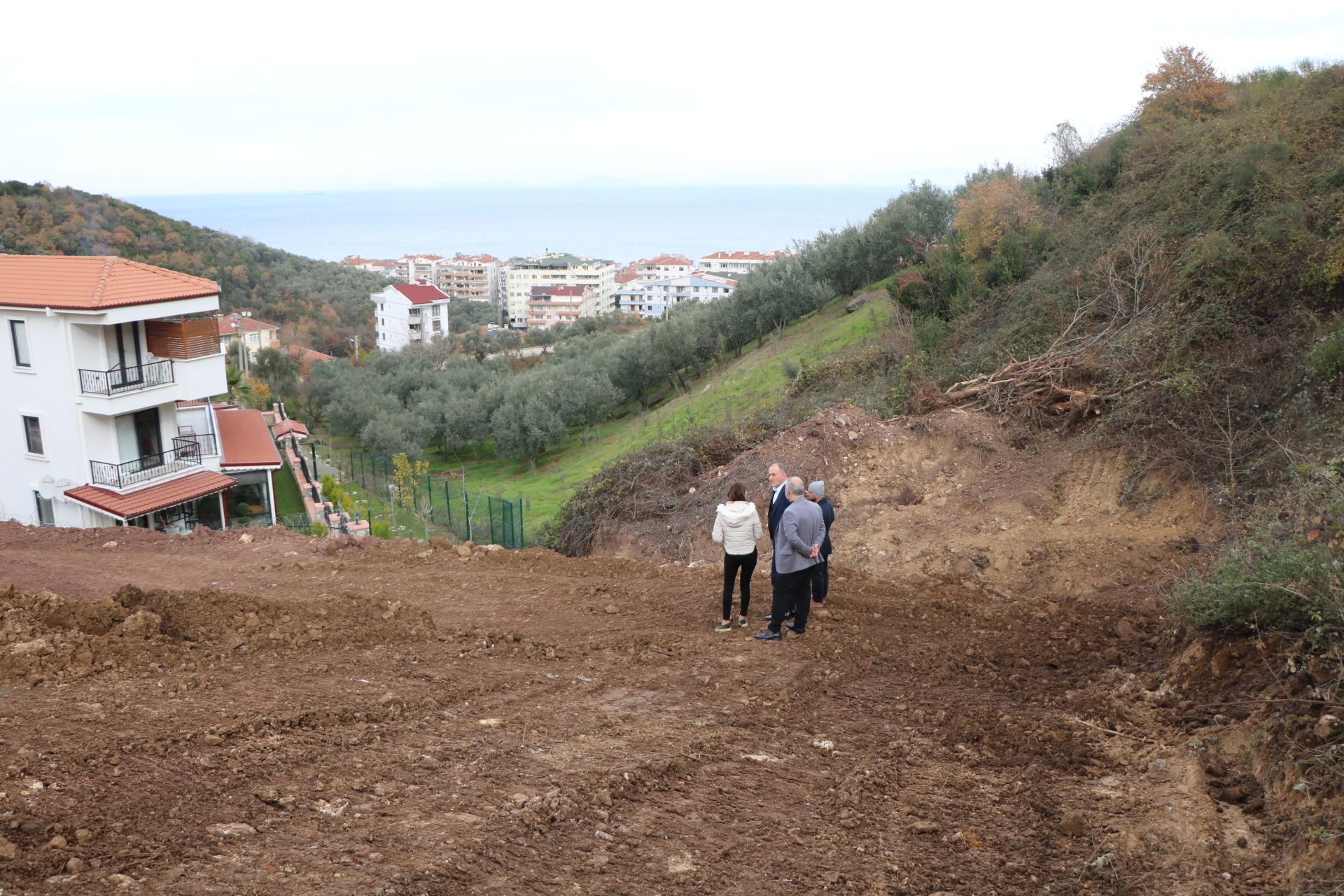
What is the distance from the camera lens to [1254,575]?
5633mm

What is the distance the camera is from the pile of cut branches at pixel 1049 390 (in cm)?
1253

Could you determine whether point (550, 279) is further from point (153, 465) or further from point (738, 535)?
point (738, 535)

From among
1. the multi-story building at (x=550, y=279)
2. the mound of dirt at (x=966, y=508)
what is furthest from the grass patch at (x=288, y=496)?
the multi-story building at (x=550, y=279)

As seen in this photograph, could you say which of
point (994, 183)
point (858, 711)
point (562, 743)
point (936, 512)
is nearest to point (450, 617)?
point (562, 743)

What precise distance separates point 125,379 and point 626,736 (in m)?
19.6

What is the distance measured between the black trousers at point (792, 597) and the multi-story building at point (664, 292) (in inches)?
4953

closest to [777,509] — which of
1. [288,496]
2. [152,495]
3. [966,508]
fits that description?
[966,508]

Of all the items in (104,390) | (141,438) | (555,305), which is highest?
(104,390)

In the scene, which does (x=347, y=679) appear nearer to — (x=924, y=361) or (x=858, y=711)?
(x=858, y=711)

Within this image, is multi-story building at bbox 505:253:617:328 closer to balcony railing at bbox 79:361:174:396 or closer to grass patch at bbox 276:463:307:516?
grass patch at bbox 276:463:307:516

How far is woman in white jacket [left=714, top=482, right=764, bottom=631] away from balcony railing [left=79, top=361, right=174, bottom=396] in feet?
58.5

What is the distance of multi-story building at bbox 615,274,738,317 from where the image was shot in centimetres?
13700

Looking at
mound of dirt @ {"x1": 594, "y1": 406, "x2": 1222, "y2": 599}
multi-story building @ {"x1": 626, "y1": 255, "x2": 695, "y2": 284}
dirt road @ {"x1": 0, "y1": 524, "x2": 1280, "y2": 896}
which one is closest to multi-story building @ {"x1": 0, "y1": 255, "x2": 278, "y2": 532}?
mound of dirt @ {"x1": 594, "y1": 406, "x2": 1222, "y2": 599}

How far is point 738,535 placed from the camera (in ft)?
26.1
